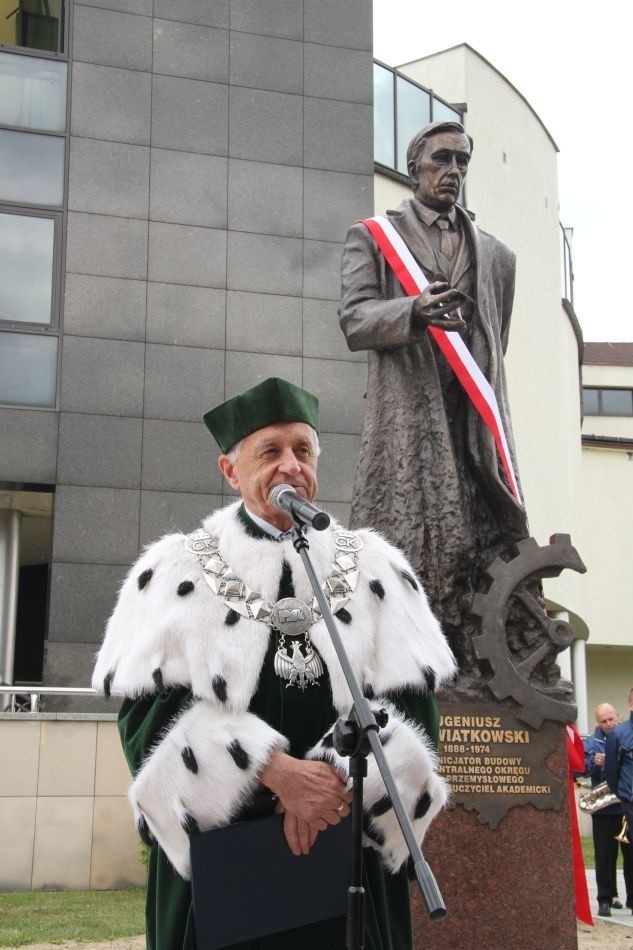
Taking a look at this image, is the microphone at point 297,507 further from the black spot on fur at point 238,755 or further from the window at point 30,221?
the window at point 30,221

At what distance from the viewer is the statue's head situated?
22.3 feet

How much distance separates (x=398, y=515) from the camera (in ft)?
21.4

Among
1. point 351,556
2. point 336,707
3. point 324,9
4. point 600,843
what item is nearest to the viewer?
point 336,707

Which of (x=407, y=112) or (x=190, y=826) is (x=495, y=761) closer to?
(x=190, y=826)

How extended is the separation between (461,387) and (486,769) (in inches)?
77.4

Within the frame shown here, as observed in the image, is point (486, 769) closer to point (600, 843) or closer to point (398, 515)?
point (398, 515)

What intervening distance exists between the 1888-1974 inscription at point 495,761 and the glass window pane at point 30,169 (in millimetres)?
12531

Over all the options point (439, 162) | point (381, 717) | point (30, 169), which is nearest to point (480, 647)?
point (439, 162)

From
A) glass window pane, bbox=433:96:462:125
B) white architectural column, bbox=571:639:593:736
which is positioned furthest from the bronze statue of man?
white architectural column, bbox=571:639:593:736

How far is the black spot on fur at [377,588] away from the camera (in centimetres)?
378

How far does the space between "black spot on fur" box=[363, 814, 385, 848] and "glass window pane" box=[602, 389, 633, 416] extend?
35824mm

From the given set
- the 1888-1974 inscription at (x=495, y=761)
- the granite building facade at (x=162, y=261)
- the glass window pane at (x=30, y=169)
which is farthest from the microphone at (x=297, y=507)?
the glass window pane at (x=30, y=169)

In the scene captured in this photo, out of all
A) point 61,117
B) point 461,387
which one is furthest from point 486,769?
point 61,117

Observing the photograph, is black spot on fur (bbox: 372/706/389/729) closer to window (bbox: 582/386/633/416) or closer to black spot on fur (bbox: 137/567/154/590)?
black spot on fur (bbox: 137/567/154/590)
